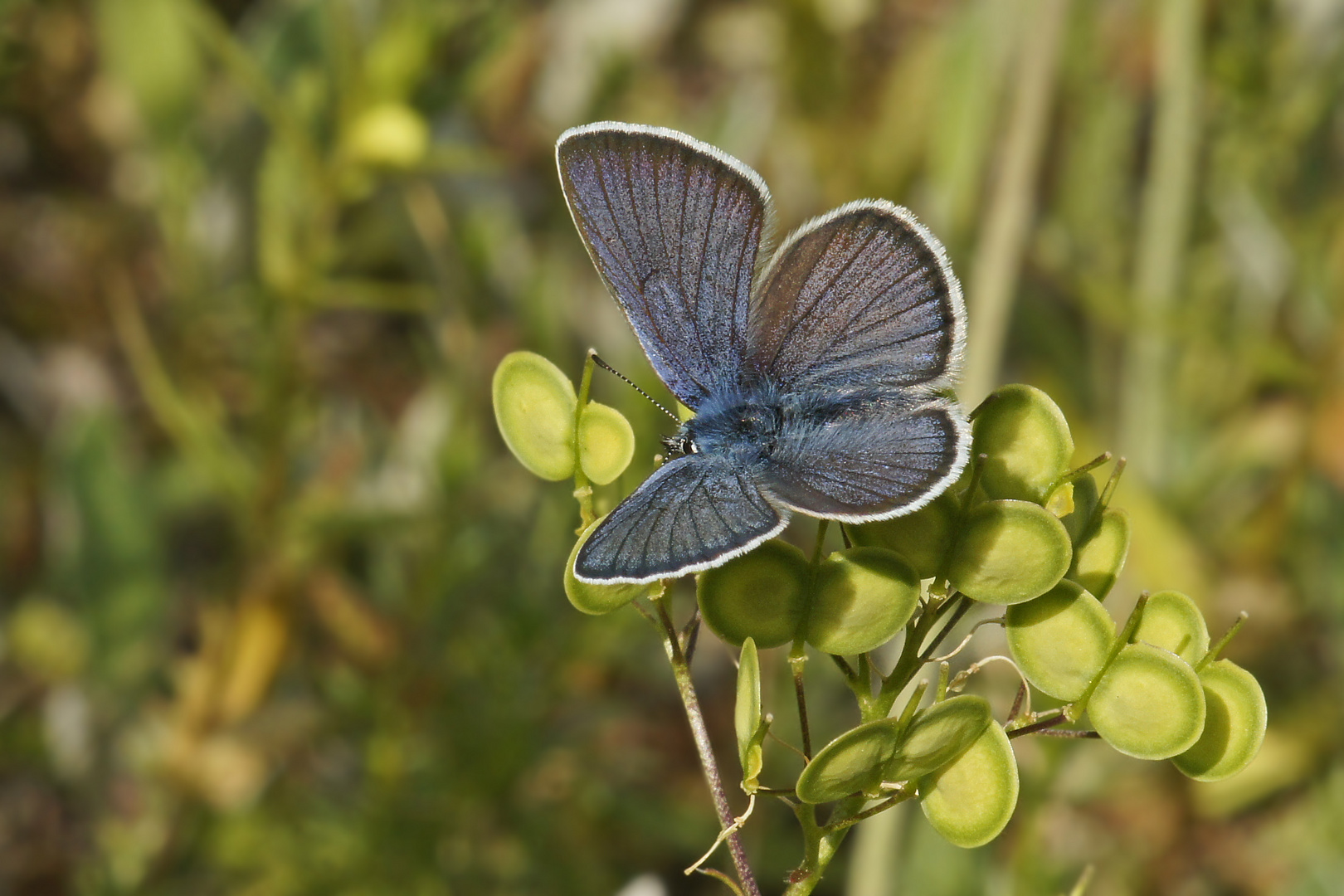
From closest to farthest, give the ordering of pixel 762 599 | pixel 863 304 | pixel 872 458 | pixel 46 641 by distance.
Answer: pixel 762 599 → pixel 872 458 → pixel 863 304 → pixel 46 641

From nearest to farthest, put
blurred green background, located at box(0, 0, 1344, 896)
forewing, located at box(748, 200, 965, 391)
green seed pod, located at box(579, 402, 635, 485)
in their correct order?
green seed pod, located at box(579, 402, 635, 485) < forewing, located at box(748, 200, 965, 391) < blurred green background, located at box(0, 0, 1344, 896)

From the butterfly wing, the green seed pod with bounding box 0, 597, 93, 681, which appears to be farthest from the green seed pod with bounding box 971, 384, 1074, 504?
the green seed pod with bounding box 0, 597, 93, 681

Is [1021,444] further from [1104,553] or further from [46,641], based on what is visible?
[46,641]

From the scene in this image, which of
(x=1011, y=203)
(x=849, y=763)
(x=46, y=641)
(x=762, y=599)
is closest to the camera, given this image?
(x=849, y=763)

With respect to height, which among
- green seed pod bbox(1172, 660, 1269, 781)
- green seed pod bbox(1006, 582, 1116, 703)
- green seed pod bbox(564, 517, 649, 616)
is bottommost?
green seed pod bbox(1172, 660, 1269, 781)

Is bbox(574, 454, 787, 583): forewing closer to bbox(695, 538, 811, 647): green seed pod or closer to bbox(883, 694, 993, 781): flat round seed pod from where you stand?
bbox(695, 538, 811, 647): green seed pod

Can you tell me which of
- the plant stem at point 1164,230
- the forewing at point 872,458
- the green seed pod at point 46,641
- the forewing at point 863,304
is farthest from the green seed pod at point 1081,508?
the green seed pod at point 46,641

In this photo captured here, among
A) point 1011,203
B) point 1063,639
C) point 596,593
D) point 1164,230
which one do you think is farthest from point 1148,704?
point 1164,230

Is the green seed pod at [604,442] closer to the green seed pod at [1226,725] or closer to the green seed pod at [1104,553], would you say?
the green seed pod at [1104,553]
